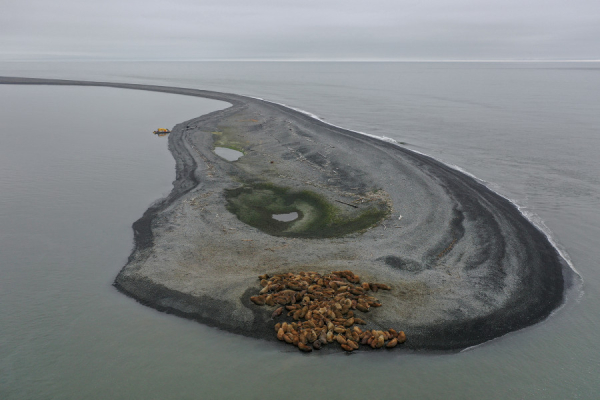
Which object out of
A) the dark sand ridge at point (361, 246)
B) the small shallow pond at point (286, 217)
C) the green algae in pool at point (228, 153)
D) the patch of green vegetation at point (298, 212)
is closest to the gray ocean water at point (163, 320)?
the dark sand ridge at point (361, 246)

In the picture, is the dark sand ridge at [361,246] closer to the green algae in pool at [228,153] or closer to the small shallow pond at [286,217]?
the small shallow pond at [286,217]

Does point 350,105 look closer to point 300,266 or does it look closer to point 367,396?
point 300,266

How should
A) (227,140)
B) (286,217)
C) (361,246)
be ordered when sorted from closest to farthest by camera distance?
(361,246), (286,217), (227,140)

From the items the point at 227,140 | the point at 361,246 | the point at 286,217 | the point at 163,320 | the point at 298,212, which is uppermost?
the point at 227,140

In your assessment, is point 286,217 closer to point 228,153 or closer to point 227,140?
point 228,153

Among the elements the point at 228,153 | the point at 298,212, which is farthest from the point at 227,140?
the point at 298,212

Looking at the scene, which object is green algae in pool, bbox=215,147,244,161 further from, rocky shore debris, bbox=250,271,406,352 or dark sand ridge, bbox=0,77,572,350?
Answer: rocky shore debris, bbox=250,271,406,352
